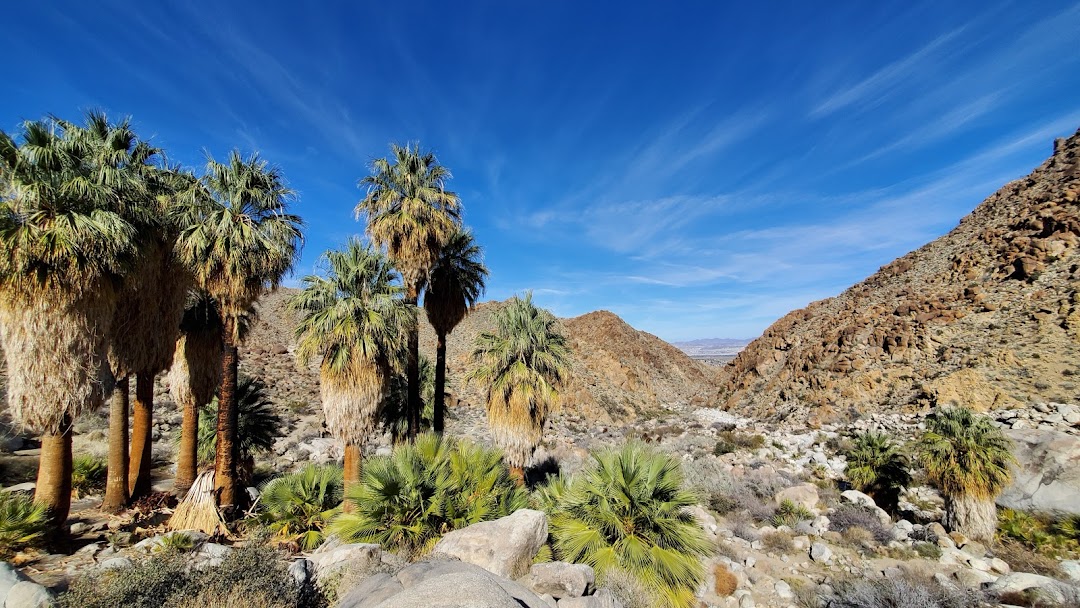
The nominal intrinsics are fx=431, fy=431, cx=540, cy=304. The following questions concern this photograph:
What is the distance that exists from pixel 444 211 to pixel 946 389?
31.4 m

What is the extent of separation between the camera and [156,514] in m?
10.4

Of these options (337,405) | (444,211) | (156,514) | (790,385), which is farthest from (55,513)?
(790,385)

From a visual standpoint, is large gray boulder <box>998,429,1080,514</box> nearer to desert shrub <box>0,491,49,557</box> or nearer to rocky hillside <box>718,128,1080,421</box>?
rocky hillside <box>718,128,1080,421</box>

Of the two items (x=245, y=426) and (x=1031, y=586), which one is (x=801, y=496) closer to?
(x=1031, y=586)

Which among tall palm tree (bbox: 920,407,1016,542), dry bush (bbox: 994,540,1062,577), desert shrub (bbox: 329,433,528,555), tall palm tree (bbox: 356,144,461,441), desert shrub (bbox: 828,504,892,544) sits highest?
tall palm tree (bbox: 356,144,461,441)

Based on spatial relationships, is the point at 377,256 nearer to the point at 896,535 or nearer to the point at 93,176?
the point at 93,176

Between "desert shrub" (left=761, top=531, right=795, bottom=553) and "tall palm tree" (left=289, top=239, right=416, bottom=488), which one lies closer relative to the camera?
"tall palm tree" (left=289, top=239, right=416, bottom=488)

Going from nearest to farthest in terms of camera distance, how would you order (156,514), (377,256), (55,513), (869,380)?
(55,513) < (156,514) < (377,256) < (869,380)

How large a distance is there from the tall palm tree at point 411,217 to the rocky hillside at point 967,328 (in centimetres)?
3024

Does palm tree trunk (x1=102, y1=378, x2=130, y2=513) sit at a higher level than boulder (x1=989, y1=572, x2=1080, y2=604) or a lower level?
higher

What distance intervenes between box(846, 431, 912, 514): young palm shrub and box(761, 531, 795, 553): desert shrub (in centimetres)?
588

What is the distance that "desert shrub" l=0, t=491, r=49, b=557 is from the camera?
7.30 meters

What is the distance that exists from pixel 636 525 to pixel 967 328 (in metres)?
36.5

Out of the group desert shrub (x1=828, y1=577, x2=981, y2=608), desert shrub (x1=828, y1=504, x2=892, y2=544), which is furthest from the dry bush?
desert shrub (x1=828, y1=577, x2=981, y2=608)
